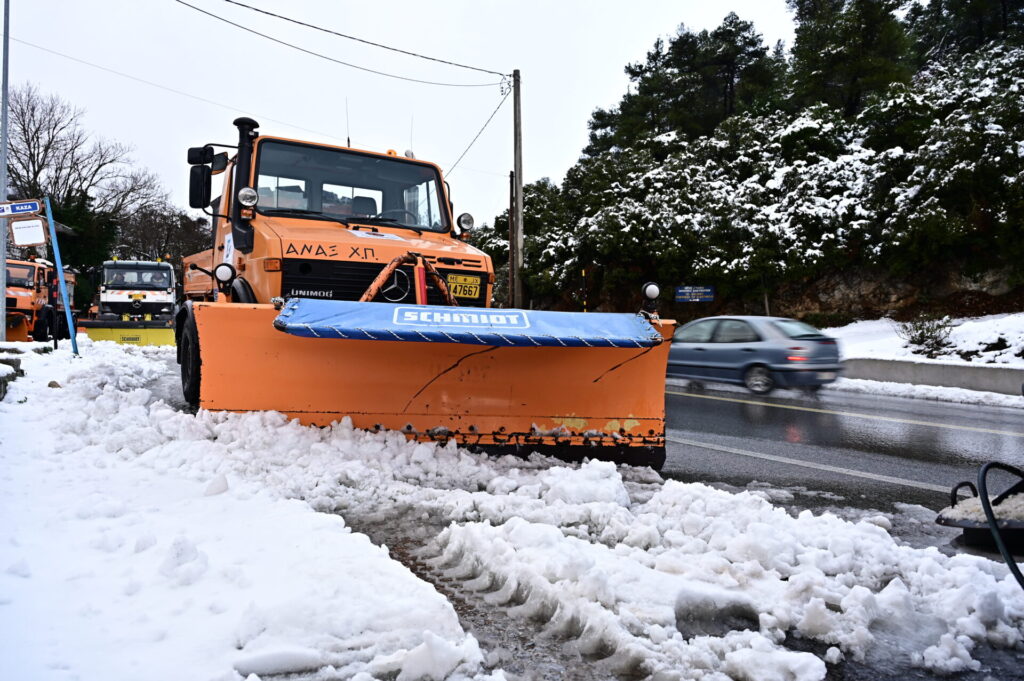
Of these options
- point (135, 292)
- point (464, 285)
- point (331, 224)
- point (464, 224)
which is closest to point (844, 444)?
point (464, 285)

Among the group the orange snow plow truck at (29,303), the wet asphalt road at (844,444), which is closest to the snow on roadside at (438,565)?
the wet asphalt road at (844,444)

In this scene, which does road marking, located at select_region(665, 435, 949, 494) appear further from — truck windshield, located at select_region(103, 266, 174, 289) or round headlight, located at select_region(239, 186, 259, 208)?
truck windshield, located at select_region(103, 266, 174, 289)

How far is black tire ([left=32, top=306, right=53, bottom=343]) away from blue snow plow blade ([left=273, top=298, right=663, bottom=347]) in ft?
59.5

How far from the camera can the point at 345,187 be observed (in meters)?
6.79

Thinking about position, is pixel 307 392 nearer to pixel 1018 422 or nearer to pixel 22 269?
pixel 1018 422

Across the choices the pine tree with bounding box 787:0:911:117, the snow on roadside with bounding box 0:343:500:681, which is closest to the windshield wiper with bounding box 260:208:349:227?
the snow on roadside with bounding box 0:343:500:681

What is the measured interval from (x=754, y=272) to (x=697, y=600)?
2203 cm

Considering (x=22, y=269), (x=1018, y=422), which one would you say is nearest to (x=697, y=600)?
(x=1018, y=422)

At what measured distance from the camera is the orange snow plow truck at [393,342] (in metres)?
4.72

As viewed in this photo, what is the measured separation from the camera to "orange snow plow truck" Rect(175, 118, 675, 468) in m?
4.72

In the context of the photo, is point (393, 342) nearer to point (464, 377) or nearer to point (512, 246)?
point (464, 377)

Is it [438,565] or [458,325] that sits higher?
[458,325]

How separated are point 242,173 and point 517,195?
15222 mm

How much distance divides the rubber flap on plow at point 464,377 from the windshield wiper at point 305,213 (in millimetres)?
1811
